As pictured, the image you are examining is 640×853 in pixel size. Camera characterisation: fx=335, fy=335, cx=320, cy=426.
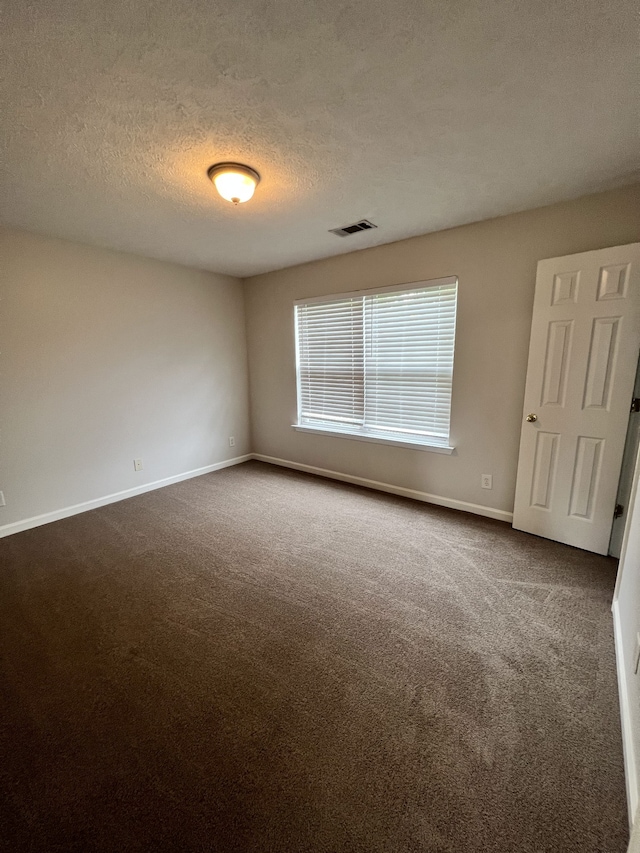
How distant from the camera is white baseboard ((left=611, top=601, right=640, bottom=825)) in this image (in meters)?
1.04

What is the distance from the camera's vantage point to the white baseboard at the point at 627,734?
3.42 ft

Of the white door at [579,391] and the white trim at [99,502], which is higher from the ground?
the white door at [579,391]

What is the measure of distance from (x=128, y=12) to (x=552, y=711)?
9.53 ft

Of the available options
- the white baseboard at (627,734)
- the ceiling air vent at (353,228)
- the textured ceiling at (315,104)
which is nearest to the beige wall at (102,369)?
the textured ceiling at (315,104)

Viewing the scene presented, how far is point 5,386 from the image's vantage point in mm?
2707

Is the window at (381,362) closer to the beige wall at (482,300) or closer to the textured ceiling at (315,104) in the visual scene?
the beige wall at (482,300)

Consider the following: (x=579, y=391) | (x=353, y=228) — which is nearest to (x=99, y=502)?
(x=353, y=228)

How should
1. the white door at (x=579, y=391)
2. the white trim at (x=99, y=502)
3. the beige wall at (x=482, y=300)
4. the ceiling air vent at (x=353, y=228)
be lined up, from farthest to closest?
the white trim at (x=99, y=502)
the ceiling air vent at (x=353, y=228)
the beige wall at (x=482, y=300)
the white door at (x=579, y=391)

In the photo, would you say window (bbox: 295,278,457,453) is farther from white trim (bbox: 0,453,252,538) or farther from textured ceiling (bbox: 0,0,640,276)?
white trim (bbox: 0,453,252,538)

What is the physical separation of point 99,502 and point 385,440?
294 centimetres

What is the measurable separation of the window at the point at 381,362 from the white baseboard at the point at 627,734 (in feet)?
5.83

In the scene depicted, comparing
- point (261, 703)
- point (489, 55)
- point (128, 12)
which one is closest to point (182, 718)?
point (261, 703)

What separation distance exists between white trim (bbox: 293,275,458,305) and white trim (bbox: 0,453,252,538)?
7.75 feet

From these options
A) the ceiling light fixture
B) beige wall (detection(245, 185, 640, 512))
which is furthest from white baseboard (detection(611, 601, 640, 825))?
the ceiling light fixture
